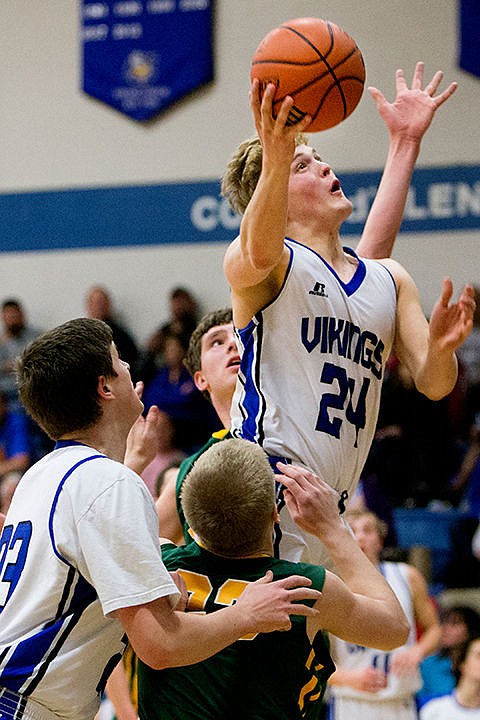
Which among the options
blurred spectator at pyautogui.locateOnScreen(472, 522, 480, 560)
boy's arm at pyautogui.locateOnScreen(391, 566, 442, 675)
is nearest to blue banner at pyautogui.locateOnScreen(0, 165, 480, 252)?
blurred spectator at pyautogui.locateOnScreen(472, 522, 480, 560)

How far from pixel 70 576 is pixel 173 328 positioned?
947 centimetres

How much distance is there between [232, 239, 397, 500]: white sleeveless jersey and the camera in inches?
143

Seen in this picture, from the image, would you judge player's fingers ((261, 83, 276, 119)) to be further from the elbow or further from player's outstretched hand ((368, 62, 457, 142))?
the elbow

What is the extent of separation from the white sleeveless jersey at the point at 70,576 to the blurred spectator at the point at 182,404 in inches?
330

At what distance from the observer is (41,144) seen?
46.5ft

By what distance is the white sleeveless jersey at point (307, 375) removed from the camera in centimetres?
363

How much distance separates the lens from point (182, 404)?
462 inches

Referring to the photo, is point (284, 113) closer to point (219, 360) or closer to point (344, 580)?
point (344, 580)

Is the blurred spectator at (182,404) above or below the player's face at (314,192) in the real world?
below

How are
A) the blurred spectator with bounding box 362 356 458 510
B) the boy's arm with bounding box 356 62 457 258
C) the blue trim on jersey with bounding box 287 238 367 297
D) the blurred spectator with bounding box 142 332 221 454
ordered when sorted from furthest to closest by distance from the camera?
the blurred spectator with bounding box 142 332 221 454, the blurred spectator with bounding box 362 356 458 510, the boy's arm with bounding box 356 62 457 258, the blue trim on jersey with bounding box 287 238 367 297

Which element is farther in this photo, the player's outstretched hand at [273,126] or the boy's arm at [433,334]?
the boy's arm at [433,334]

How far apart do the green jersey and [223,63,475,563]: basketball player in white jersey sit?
0.34 m

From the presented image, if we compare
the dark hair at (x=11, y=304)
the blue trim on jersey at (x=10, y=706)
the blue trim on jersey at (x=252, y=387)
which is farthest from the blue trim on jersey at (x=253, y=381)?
the dark hair at (x=11, y=304)

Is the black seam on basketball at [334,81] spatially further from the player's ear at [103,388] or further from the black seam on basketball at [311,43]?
the player's ear at [103,388]
